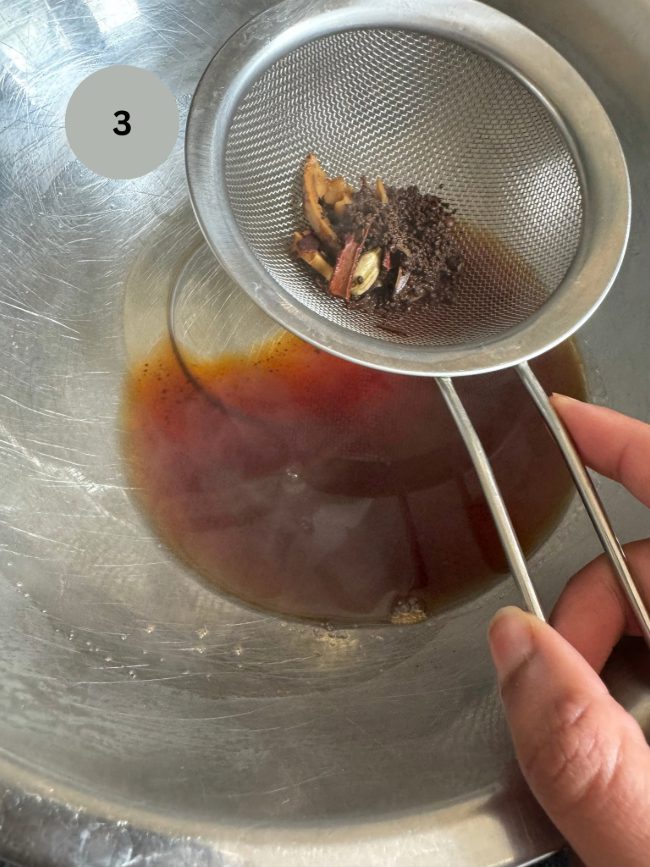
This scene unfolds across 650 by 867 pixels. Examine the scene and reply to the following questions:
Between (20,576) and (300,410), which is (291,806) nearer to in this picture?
(20,576)

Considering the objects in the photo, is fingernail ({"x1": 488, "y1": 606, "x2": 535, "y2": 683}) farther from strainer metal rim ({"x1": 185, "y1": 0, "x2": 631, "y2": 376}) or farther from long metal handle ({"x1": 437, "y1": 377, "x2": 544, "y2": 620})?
strainer metal rim ({"x1": 185, "y1": 0, "x2": 631, "y2": 376})

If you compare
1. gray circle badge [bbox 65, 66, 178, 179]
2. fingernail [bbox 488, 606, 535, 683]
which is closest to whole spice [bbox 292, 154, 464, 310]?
gray circle badge [bbox 65, 66, 178, 179]

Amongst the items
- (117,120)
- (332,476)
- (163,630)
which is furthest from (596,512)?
(117,120)

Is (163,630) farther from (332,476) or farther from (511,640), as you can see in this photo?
(511,640)

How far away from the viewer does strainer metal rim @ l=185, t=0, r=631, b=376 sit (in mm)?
801

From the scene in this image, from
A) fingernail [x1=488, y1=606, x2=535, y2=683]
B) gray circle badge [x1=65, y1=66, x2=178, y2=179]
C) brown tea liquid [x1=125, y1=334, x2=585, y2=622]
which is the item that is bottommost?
brown tea liquid [x1=125, y1=334, x2=585, y2=622]

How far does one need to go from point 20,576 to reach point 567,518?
2.34 feet

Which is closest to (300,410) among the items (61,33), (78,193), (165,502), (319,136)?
(165,502)

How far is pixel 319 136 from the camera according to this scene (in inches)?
40.9

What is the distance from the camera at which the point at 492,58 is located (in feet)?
3.13

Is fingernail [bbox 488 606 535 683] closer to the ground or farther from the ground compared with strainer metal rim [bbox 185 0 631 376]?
closer to the ground

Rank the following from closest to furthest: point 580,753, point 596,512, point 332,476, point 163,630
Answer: point 580,753 → point 596,512 → point 163,630 → point 332,476

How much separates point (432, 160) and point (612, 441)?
0.52 meters

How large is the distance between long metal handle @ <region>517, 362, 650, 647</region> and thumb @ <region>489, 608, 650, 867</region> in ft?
0.42
